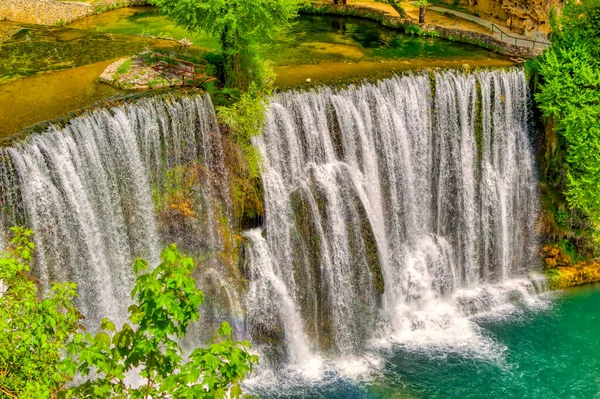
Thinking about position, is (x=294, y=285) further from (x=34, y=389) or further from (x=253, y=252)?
(x=34, y=389)

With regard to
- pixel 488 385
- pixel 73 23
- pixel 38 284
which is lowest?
pixel 488 385

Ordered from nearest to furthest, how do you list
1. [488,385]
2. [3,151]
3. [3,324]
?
[3,324], [3,151], [488,385]

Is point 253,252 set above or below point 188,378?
below

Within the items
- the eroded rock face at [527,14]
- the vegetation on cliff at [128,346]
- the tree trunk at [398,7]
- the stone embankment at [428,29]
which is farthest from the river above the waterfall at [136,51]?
the vegetation on cliff at [128,346]

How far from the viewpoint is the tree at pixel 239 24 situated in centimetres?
2489

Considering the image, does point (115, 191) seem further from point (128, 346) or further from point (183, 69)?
point (128, 346)

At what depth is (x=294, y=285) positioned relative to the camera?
25.3 metres

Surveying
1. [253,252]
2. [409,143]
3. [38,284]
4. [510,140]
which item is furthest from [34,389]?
[510,140]

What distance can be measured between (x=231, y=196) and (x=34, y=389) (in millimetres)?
14491

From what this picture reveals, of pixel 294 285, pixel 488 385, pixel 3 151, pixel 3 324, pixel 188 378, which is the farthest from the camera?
pixel 294 285

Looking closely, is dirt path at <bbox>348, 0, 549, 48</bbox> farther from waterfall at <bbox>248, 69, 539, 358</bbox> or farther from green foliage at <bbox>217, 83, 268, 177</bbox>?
green foliage at <bbox>217, 83, 268, 177</bbox>

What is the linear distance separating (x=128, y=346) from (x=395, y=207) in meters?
18.4

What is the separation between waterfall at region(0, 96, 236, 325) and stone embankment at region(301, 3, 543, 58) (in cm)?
1425

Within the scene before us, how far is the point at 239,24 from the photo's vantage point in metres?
25.4
